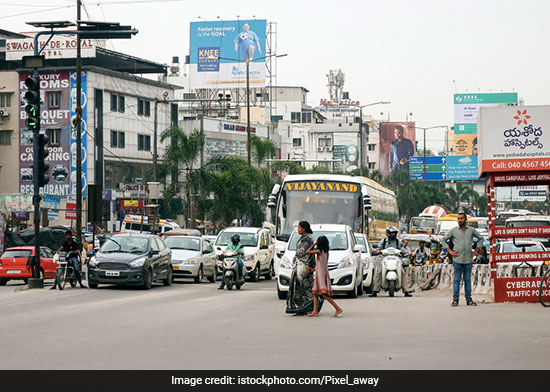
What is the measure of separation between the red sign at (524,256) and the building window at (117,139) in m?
62.2

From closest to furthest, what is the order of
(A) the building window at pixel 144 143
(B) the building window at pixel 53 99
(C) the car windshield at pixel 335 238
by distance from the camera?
(C) the car windshield at pixel 335 238 → (B) the building window at pixel 53 99 → (A) the building window at pixel 144 143

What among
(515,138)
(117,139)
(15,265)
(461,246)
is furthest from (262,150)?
(461,246)

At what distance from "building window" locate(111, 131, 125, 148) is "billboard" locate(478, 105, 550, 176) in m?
62.3

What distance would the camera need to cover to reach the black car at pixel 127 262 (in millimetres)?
28578

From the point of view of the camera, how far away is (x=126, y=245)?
29828 millimetres

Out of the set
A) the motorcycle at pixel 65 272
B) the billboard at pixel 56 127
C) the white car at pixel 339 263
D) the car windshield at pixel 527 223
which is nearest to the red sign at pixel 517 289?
the white car at pixel 339 263

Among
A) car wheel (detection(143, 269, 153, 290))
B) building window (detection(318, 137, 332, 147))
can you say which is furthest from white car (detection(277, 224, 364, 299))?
building window (detection(318, 137, 332, 147))

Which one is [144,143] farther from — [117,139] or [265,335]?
[265,335]

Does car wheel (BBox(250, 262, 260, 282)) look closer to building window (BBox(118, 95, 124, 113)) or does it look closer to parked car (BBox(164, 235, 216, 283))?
parked car (BBox(164, 235, 216, 283))

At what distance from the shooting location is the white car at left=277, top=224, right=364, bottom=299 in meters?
24.1

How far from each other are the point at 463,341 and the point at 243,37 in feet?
290

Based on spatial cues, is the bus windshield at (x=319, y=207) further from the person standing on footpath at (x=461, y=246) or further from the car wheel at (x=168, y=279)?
the person standing on footpath at (x=461, y=246)

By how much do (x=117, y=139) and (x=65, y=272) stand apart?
53628mm
